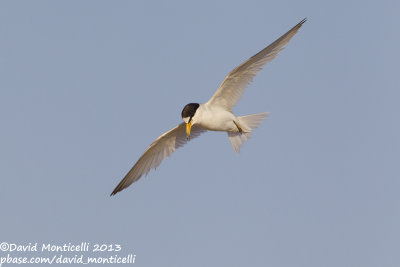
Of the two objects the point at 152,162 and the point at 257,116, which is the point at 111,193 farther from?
the point at 257,116

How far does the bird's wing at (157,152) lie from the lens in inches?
532

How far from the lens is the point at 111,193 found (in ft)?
44.1

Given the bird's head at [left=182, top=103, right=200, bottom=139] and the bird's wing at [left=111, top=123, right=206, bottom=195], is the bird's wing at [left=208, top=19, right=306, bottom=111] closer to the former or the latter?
the bird's head at [left=182, top=103, right=200, bottom=139]

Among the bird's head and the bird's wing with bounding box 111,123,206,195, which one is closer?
the bird's head

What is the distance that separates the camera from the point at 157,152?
13.8 m

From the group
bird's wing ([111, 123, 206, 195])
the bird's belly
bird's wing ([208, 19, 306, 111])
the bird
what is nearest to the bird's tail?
the bird

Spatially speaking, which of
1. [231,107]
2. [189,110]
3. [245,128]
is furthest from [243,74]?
[189,110]

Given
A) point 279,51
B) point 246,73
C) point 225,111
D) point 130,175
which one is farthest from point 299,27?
point 130,175

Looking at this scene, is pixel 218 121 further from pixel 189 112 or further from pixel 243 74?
pixel 243 74

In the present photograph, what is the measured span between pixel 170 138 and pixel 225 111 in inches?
73.6

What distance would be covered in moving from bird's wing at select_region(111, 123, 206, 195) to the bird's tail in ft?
3.57

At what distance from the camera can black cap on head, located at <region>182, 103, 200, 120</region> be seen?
11.9 m

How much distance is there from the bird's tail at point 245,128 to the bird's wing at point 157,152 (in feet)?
3.57

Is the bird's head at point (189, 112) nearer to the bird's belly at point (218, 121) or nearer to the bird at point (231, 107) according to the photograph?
the bird at point (231, 107)
